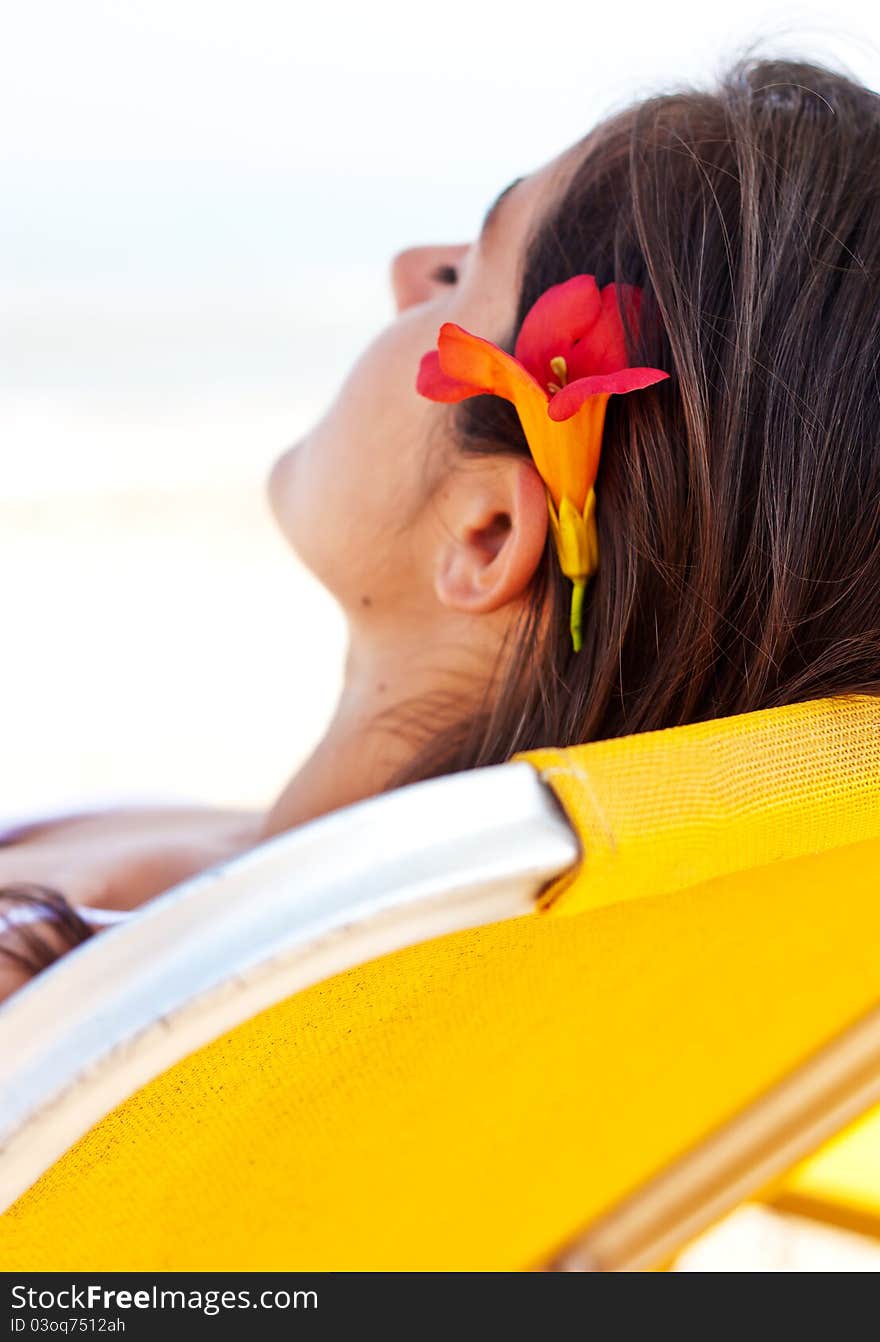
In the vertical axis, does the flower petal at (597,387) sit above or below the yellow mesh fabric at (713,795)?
above

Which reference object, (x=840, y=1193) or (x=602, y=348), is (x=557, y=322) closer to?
(x=602, y=348)

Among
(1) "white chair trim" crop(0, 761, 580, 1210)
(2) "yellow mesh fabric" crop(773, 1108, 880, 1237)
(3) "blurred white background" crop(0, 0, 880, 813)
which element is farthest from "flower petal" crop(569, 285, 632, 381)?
(3) "blurred white background" crop(0, 0, 880, 813)

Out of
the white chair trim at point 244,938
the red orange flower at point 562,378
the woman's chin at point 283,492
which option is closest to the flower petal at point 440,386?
the red orange flower at point 562,378

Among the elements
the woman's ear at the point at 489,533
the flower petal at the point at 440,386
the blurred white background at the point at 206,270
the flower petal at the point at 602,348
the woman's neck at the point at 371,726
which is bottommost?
the woman's neck at the point at 371,726

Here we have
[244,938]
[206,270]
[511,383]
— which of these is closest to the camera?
[244,938]

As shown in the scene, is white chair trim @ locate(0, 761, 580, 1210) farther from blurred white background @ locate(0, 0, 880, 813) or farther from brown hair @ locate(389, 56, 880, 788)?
blurred white background @ locate(0, 0, 880, 813)

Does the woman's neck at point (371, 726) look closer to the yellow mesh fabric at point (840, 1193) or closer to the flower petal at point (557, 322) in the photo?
the flower petal at point (557, 322)

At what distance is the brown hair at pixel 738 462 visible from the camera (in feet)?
2.27

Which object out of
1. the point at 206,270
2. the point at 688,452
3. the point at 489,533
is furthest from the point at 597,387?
the point at 206,270

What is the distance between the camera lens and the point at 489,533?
0.83 meters

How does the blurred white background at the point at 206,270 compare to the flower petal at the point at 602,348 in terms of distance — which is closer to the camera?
the flower petal at the point at 602,348

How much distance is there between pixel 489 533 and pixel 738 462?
0.62 feet

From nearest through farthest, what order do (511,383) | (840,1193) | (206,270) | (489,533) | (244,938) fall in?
1. (244,938)
2. (511,383)
3. (489,533)
4. (840,1193)
5. (206,270)

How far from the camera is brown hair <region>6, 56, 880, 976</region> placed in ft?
2.27
